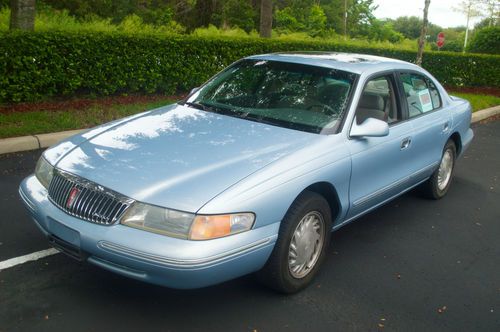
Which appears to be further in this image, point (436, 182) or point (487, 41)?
point (487, 41)

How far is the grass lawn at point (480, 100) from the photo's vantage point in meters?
12.8

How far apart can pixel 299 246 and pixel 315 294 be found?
37 cm

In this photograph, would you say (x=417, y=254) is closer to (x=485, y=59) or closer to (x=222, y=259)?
(x=222, y=259)

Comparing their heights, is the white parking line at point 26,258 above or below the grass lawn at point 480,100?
below

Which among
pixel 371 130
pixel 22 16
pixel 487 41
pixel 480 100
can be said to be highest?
pixel 22 16

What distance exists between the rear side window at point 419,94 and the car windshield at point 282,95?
2.92ft

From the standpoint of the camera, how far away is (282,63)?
4785mm

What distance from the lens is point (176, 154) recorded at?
349cm

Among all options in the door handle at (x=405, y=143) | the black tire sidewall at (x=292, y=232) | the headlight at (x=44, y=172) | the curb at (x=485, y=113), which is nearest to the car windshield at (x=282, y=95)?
the black tire sidewall at (x=292, y=232)

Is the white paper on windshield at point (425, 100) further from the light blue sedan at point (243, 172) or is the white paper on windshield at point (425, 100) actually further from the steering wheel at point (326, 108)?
the steering wheel at point (326, 108)

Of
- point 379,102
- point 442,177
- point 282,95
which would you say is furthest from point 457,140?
point 282,95

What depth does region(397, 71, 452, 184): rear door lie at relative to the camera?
4.98 metres

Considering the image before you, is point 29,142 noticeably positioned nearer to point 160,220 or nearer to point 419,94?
point 160,220

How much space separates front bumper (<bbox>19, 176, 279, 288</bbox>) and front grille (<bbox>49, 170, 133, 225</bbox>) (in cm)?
5
